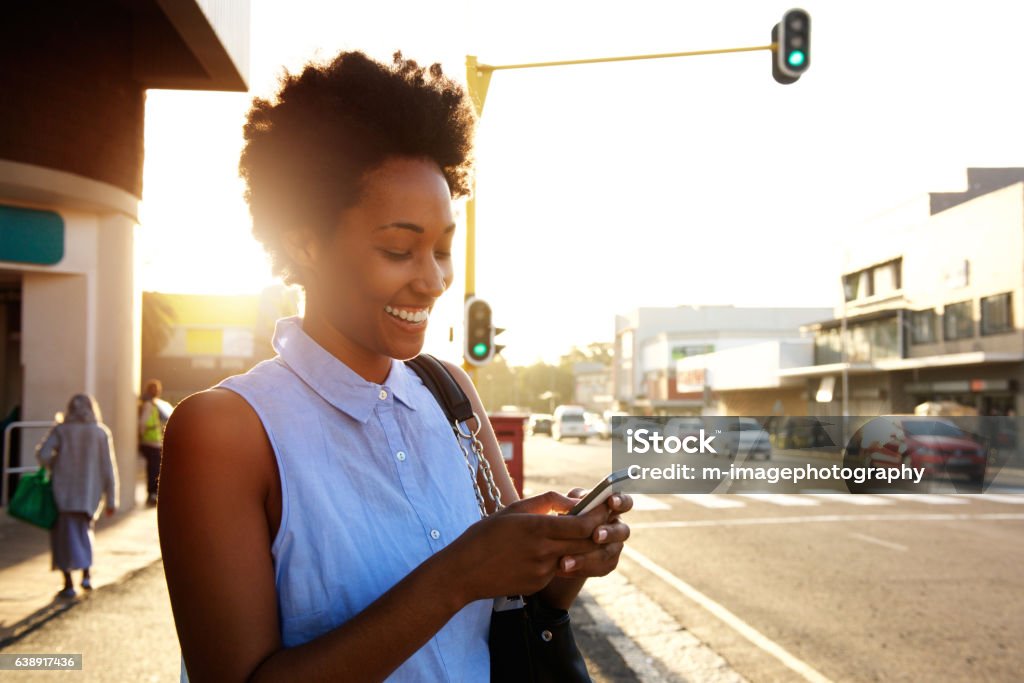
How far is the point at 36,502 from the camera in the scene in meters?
7.45

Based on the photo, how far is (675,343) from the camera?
3135 inches

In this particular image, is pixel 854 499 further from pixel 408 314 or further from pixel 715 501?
pixel 408 314

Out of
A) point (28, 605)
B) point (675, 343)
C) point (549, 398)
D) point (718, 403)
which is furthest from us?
point (549, 398)

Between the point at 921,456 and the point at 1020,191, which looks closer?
the point at 921,456

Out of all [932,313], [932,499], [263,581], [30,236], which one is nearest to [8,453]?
[30,236]

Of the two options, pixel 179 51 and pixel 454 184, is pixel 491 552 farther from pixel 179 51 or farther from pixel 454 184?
pixel 179 51

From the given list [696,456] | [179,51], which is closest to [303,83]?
[696,456]

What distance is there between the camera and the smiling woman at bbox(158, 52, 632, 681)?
1.14 metres

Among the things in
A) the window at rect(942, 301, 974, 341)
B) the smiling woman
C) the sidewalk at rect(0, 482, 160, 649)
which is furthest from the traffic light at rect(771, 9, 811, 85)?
the window at rect(942, 301, 974, 341)

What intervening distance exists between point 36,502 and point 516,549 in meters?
7.64

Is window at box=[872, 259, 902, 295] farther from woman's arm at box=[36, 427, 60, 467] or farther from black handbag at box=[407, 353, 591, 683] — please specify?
black handbag at box=[407, 353, 591, 683]

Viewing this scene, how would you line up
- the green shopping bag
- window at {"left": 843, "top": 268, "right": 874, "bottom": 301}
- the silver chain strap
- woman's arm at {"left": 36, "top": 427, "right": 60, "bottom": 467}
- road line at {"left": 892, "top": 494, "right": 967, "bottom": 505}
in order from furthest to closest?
window at {"left": 843, "top": 268, "right": 874, "bottom": 301} → road line at {"left": 892, "top": 494, "right": 967, "bottom": 505} → woman's arm at {"left": 36, "top": 427, "right": 60, "bottom": 467} → the green shopping bag → the silver chain strap

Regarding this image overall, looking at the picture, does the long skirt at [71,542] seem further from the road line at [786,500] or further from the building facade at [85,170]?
the road line at [786,500]

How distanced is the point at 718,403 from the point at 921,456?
55.3 meters
